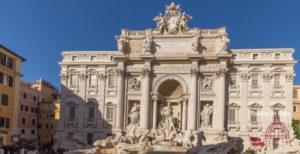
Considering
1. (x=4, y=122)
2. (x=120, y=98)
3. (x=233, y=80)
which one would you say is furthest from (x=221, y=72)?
(x=4, y=122)

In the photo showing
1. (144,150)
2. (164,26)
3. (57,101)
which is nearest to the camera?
(144,150)

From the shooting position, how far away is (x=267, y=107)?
47.3 m

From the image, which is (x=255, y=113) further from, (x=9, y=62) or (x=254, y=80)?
(x=9, y=62)

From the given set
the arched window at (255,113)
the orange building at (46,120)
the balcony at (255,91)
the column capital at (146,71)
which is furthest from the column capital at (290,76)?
the orange building at (46,120)

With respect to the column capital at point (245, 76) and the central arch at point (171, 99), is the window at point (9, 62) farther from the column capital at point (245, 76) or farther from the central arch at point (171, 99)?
the column capital at point (245, 76)

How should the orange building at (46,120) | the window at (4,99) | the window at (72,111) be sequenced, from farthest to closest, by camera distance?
the orange building at (46,120), the window at (72,111), the window at (4,99)

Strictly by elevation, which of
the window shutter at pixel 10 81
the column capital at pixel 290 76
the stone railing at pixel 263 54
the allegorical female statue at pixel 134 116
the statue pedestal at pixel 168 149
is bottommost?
the statue pedestal at pixel 168 149

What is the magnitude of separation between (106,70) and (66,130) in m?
7.98

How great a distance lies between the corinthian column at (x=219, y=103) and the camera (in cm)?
4722

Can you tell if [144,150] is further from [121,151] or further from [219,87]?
[219,87]

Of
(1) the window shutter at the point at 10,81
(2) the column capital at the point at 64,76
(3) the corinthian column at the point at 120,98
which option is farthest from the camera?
(2) the column capital at the point at 64,76

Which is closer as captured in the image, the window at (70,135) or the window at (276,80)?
the window at (276,80)

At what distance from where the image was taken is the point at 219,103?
47500 mm

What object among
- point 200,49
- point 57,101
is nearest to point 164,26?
point 200,49
